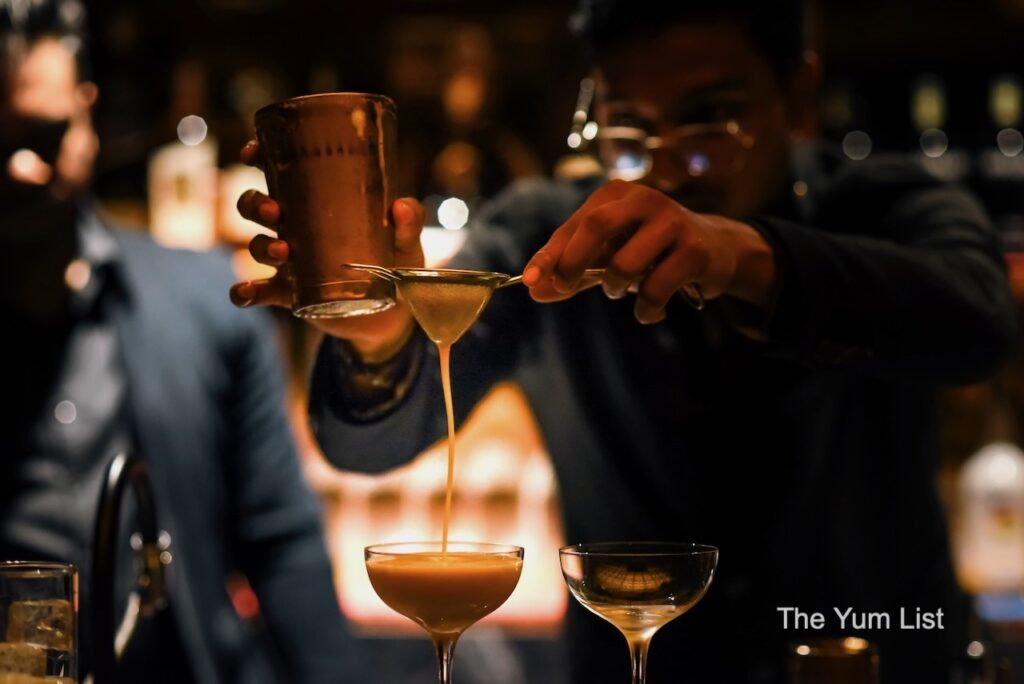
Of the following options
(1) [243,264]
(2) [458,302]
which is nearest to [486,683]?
(1) [243,264]

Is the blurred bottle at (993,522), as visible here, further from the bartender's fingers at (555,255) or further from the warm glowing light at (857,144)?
the bartender's fingers at (555,255)

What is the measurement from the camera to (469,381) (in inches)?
50.0

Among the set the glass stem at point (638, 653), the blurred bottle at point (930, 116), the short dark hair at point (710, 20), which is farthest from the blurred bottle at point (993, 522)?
the glass stem at point (638, 653)

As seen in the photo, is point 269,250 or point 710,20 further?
point 710,20

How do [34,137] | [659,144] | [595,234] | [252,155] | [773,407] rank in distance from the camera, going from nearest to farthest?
[595,234]
[252,155]
[659,144]
[773,407]
[34,137]

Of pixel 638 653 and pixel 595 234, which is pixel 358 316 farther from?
pixel 638 653

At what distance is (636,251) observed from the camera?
1094 millimetres

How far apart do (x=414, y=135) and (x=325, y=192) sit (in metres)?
2.59

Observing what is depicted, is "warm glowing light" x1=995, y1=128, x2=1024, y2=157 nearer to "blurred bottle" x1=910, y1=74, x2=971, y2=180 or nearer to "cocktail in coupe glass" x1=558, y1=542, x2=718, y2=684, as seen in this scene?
"blurred bottle" x1=910, y1=74, x2=971, y2=180

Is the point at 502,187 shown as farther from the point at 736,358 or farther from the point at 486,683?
the point at 736,358

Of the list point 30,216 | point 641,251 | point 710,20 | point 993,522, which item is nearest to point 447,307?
point 641,251

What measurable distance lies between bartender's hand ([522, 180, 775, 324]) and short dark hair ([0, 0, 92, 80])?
1459mm

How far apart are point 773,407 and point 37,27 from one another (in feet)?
5.05

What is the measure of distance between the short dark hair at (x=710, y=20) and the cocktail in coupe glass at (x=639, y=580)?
79 centimetres
